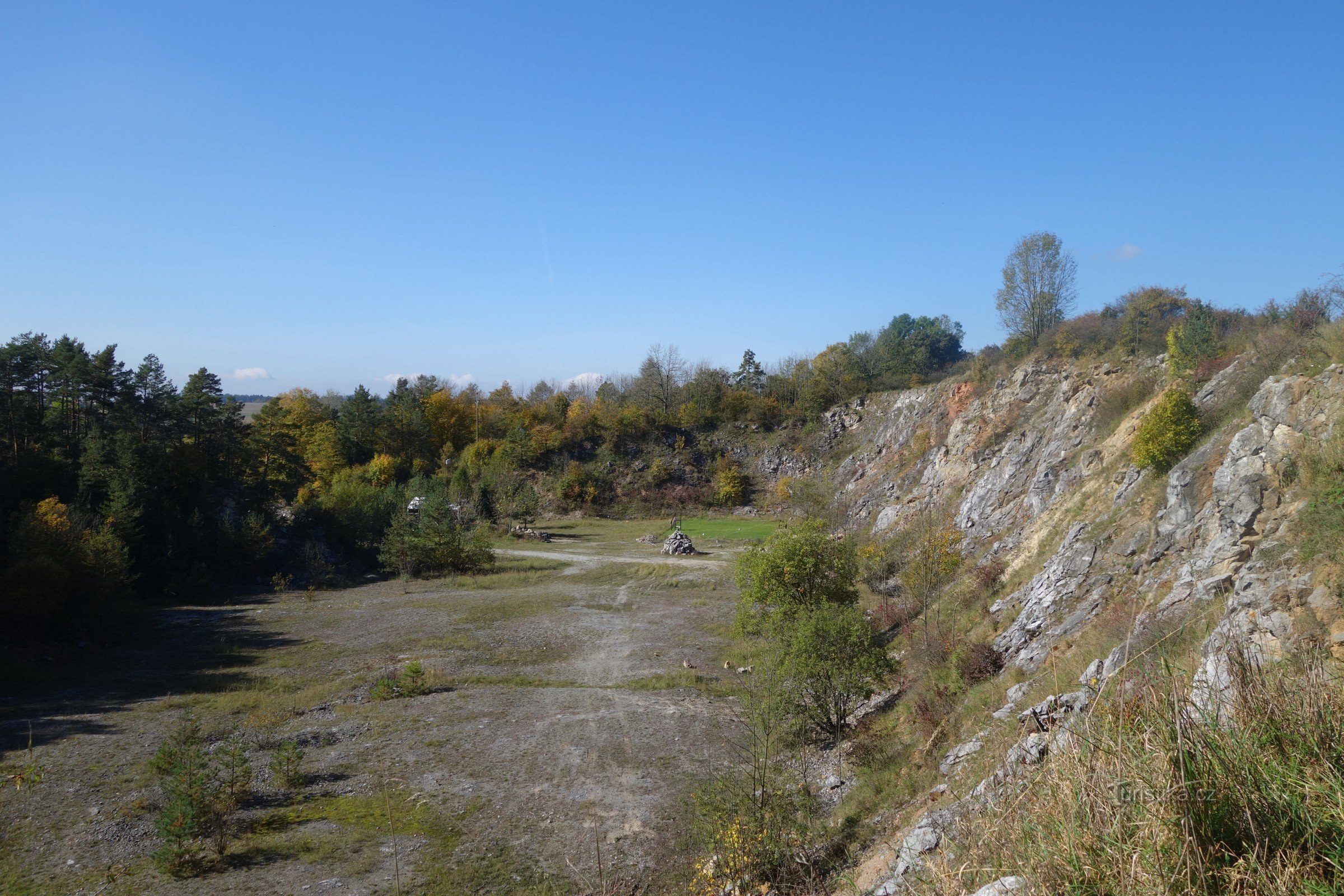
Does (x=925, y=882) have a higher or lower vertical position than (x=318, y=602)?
higher

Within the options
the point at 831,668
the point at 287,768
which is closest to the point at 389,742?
the point at 287,768

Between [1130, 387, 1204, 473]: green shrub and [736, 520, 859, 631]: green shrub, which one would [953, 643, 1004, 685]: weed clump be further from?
[1130, 387, 1204, 473]: green shrub

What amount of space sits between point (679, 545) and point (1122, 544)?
34.4 m

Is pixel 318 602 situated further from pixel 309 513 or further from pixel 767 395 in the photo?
pixel 767 395

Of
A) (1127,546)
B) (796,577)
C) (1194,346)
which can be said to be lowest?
(796,577)

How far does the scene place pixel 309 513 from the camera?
1778 inches

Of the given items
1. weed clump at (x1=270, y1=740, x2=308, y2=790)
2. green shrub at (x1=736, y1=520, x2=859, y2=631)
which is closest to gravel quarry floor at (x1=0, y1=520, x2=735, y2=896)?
weed clump at (x1=270, y1=740, x2=308, y2=790)

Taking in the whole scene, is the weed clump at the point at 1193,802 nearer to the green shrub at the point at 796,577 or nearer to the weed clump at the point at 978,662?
the weed clump at the point at 978,662

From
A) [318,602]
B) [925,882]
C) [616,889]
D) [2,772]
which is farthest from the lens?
[318,602]

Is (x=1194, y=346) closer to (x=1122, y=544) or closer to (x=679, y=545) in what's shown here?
(x=1122, y=544)

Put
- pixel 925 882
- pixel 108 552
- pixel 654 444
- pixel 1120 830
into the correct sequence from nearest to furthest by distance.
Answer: pixel 1120 830
pixel 925 882
pixel 108 552
pixel 654 444

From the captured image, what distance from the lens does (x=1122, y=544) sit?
1391cm

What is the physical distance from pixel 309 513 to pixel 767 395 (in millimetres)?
51851

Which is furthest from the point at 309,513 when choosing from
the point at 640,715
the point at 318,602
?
the point at 640,715
